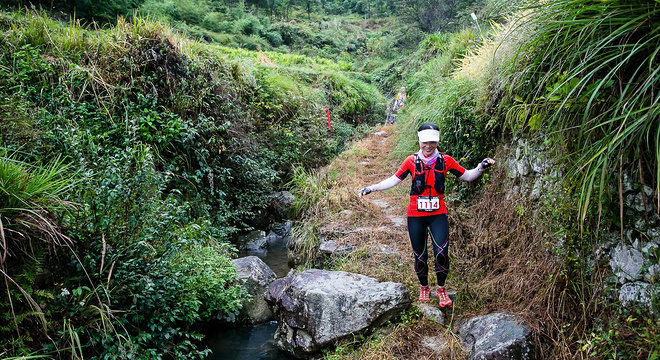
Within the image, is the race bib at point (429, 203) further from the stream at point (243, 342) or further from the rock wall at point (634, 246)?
the stream at point (243, 342)

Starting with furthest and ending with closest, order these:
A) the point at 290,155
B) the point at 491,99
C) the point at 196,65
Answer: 1. the point at 290,155
2. the point at 196,65
3. the point at 491,99

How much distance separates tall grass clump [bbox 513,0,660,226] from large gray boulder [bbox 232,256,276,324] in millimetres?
3711

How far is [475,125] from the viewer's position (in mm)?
4531

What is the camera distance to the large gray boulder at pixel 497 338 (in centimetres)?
274

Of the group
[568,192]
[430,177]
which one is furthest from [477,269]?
[568,192]

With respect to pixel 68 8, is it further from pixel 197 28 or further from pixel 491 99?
pixel 491 99

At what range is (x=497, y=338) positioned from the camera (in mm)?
2879

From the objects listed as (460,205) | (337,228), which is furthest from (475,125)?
(337,228)

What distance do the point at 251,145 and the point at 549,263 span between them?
17.9ft

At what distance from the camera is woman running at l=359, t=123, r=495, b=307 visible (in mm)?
3484

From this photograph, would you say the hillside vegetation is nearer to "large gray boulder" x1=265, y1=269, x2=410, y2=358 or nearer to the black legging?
"large gray boulder" x1=265, y1=269, x2=410, y2=358

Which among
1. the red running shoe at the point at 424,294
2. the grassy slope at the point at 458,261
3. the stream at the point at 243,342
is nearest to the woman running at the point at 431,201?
the red running shoe at the point at 424,294

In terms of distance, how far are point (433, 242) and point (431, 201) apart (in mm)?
401

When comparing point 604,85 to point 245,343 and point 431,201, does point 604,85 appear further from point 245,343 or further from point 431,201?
point 245,343
